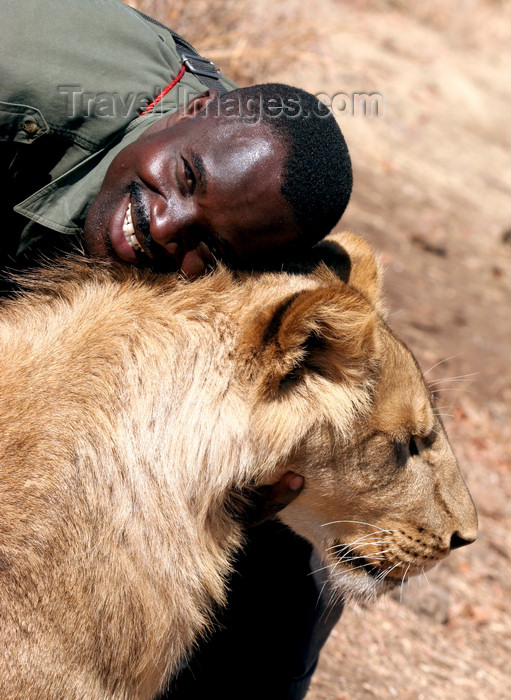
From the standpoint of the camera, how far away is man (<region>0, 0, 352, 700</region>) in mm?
2668

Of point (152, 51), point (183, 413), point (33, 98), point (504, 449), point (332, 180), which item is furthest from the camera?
point (504, 449)

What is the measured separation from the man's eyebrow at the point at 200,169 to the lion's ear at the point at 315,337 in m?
0.61

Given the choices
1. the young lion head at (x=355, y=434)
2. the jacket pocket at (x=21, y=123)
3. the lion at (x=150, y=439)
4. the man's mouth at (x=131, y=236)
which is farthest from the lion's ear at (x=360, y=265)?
the jacket pocket at (x=21, y=123)

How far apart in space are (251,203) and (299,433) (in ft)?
2.45

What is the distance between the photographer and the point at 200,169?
2691 millimetres

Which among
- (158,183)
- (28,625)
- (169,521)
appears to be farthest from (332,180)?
(28,625)

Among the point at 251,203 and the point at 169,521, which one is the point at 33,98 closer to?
the point at 251,203

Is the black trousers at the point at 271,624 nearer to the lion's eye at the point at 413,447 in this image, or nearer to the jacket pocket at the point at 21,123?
the lion's eye at the point at 413,447

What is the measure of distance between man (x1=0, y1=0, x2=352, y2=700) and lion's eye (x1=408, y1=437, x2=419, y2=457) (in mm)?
466

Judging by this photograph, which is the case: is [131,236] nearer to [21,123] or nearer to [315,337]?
[21,123]

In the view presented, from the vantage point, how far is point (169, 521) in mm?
2359

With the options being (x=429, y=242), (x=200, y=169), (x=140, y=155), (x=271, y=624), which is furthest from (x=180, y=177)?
(x=429, y=242)

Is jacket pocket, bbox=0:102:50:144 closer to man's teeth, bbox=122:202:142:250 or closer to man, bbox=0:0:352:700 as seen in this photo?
man, bbox=0:0:352:700

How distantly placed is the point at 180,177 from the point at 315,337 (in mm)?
776
